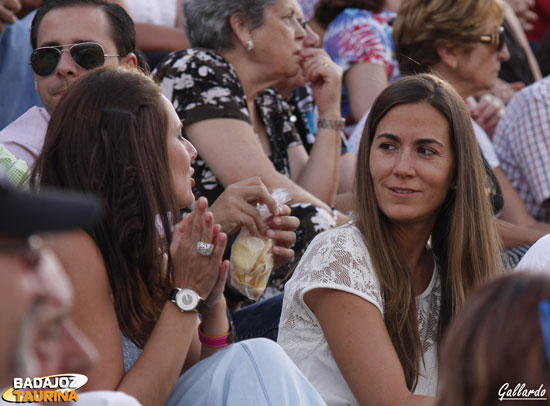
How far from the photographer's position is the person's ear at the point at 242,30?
437cm

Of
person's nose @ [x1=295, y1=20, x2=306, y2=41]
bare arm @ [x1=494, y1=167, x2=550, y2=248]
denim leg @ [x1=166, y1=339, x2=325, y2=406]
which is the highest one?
person's nose @ [x1=295, y1=20, x2=306, y2=41]

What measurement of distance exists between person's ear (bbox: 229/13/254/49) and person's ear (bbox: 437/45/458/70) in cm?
114

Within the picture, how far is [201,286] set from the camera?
2.61 m

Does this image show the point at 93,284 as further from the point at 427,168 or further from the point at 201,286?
the point at 427,168

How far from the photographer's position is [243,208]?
329 cm

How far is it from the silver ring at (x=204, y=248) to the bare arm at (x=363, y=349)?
1.73 ft

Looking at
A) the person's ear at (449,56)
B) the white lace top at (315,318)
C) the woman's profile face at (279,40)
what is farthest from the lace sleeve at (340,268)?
the person's ear at (449,56)

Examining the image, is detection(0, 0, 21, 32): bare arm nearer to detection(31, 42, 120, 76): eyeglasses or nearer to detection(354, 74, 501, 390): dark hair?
detection(31, 42, 120, 76): eyeglasses

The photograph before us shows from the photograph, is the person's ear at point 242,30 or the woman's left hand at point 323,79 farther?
the woman's left hand at point 323,79

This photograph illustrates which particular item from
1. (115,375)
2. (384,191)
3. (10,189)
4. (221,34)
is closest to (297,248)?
(384,191)

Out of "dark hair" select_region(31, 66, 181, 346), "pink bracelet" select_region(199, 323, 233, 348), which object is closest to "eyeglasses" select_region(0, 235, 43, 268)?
"dark hair" select_region(31, 66, 181, 346)

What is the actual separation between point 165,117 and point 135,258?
45 cm

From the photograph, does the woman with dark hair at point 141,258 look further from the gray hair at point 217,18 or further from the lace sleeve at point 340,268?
the gray hair at point 217,18

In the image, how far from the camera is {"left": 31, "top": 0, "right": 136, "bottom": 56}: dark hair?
146 inches
